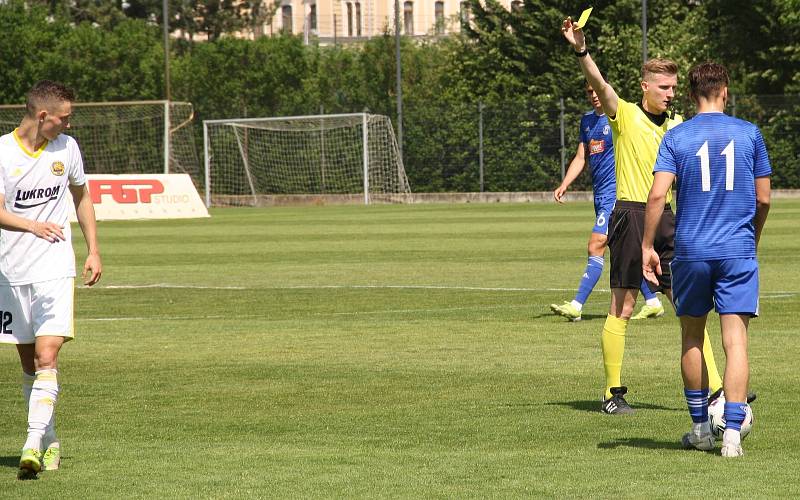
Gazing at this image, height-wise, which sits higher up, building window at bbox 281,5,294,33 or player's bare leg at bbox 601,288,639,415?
building window at bbox 281,5,294,33

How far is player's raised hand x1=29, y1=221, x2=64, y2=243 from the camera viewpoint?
7.57 meters

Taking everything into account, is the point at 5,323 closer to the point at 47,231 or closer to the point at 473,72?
the point at 47,231

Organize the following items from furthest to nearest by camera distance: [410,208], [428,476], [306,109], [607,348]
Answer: [306,109] → [410,208] → [607,348] → [428,476]

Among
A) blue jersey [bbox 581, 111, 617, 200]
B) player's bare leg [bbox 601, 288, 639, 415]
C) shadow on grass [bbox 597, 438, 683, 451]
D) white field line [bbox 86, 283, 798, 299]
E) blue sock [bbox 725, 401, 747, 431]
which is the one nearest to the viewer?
blue sock [bbox 725, 401, 747, 431]

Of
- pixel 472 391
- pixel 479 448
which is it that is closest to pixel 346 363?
pixel 472 391

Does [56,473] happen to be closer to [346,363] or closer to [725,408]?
[725,408]

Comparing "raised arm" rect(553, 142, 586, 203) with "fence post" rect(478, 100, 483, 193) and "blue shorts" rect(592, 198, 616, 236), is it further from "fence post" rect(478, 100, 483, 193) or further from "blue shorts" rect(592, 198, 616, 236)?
"fence post" rect(478, 100, 483, 193)

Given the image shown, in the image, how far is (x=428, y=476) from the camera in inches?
284

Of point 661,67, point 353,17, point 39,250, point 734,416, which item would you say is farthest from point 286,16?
point 734,416

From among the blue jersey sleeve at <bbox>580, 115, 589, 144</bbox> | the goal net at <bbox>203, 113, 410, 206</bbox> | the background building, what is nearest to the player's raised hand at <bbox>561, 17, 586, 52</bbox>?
the blue jersey sleeve at <bbox>580, 115, 589, 144</bbox>

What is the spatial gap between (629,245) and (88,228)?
11.0 feet

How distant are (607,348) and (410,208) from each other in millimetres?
36144

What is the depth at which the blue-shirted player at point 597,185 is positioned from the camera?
1374 centimetres

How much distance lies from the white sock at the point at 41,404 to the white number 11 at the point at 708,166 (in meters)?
3.36
